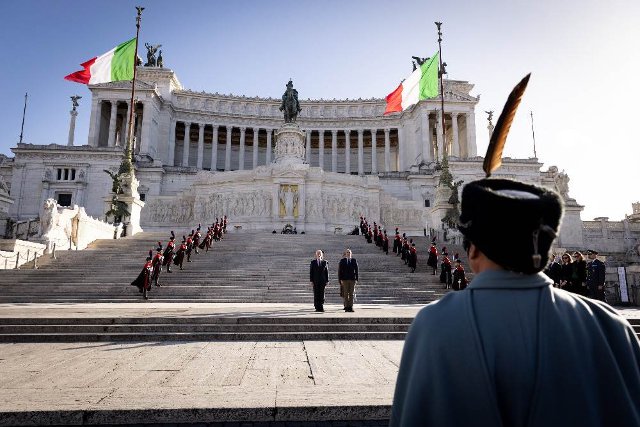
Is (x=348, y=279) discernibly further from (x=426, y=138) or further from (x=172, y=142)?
(x=172, y=142)

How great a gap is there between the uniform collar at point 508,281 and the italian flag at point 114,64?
34.2 meters

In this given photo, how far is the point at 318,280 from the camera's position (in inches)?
440

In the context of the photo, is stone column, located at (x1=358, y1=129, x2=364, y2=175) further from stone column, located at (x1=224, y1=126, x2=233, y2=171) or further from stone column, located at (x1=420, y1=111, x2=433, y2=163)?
stone column, located at (x1=224, y1=126, x2=233, y2=171)

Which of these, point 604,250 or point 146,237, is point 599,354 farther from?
point 604,250

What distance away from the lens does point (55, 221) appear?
20.2 m

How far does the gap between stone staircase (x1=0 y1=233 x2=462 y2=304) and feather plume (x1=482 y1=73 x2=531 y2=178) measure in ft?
40.2

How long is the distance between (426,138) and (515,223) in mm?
62190

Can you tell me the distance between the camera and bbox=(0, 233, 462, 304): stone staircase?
46.5 ft

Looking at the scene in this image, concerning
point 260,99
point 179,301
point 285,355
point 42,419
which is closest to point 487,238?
point 42,419

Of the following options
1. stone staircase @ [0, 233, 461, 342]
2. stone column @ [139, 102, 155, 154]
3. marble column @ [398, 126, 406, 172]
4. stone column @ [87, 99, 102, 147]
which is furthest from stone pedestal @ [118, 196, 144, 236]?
marble column @ [398, 126, 406, 172]

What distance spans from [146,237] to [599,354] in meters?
26.0

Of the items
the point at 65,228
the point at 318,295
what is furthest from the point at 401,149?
the point at 318,295

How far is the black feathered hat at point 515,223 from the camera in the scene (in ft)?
4.97

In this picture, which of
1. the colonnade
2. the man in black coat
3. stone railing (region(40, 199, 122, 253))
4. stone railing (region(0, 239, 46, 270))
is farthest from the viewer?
the colonnade
